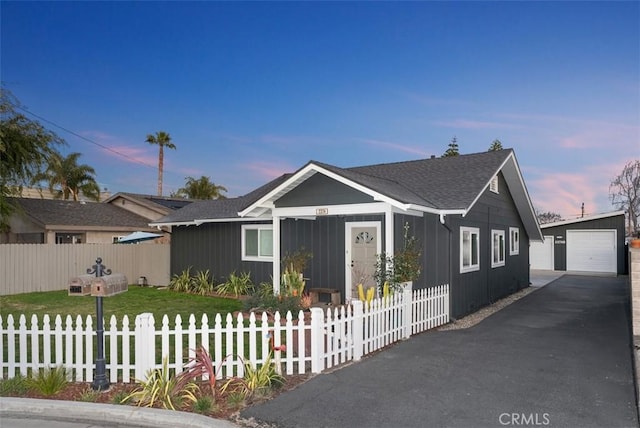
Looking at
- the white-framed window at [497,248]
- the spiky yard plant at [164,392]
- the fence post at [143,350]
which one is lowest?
the spiky yard plant at [164,392]

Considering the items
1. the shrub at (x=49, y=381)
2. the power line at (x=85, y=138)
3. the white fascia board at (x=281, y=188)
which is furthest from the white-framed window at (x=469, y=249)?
the power line at (x=85, y=138)

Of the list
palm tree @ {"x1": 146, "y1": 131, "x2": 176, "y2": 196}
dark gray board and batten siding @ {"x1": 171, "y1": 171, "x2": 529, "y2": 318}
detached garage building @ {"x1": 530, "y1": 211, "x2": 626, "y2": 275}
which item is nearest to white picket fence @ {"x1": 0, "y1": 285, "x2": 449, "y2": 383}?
dark gray board and batten siding @ {"x1": 171, "y1": 171, "x2": 529, "y2": 318}

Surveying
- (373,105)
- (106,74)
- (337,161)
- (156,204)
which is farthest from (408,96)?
(156,204)

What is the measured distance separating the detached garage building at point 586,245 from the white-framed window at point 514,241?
25.4 ft

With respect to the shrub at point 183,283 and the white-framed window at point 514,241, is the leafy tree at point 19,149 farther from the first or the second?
the white-framed window at point 514,241

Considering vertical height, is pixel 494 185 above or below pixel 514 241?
above

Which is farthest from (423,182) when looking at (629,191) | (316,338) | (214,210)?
(629,191)

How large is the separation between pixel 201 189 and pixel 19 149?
21.9m

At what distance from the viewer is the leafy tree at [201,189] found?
38.4 metres

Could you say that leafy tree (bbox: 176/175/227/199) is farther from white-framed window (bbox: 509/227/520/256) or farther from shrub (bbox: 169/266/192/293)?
white-framed window (bbox: 509/227/520/256)

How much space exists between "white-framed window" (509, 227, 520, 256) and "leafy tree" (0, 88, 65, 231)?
17.7 meters

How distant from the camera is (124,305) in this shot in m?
11.7

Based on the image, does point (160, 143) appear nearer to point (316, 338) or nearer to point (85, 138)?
point (85, 138)

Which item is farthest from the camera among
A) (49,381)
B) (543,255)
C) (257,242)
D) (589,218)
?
(543,255)
